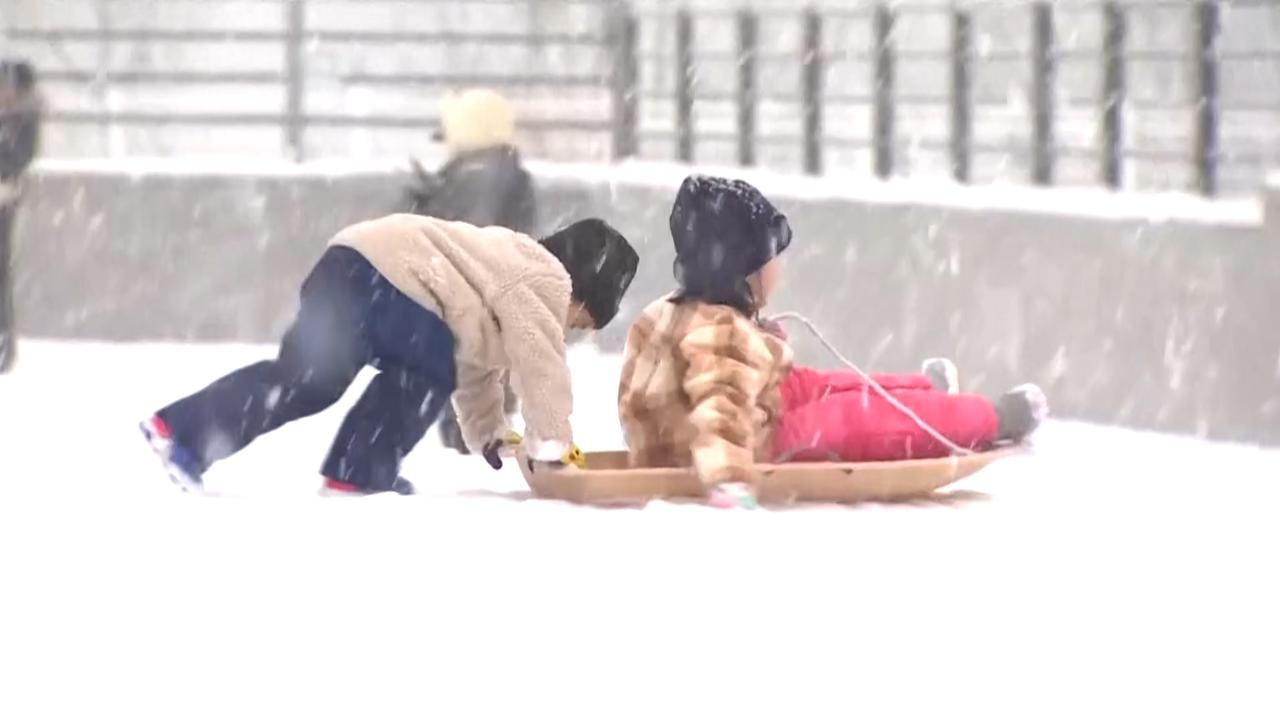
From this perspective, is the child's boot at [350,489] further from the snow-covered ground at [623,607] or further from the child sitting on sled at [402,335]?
the snow-covered ground at [623,607]

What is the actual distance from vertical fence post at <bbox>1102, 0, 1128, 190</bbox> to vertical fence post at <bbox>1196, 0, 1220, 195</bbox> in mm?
537

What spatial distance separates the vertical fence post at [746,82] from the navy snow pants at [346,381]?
20.9ft

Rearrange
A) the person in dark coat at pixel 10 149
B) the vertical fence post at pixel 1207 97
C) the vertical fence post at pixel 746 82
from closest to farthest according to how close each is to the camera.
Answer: the vertical fence post at pixel 1207 97
the person in dark coat at pixel 10 149
the vertical fence post at pixel 746 82

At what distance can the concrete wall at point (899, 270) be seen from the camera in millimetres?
8391

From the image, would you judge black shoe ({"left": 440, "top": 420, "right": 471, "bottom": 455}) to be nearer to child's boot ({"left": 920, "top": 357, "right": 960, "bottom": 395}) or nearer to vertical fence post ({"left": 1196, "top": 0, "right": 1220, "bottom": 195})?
child's boot ({"left": 920, "top": 357, "right": 960, "bottom": 395})

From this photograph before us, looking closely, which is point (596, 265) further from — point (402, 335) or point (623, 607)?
point (623, 607)

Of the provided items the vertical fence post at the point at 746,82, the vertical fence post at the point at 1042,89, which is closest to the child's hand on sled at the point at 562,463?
the vertical fence post at the point at 1042,89

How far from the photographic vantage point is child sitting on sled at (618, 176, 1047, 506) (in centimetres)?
597

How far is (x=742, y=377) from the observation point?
5895 millimetres

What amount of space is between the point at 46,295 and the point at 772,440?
820 cm

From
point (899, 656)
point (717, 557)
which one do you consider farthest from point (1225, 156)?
point (899, 656)

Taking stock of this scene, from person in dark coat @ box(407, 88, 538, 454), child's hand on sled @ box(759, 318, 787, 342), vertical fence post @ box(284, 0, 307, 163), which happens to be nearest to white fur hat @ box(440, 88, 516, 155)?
person in dark coat @ box(407, 88, 538, 454)

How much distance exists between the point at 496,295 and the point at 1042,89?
15.7 ft

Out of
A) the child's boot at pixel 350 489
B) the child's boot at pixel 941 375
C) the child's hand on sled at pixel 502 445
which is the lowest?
the child's boot at pixel 350 489
